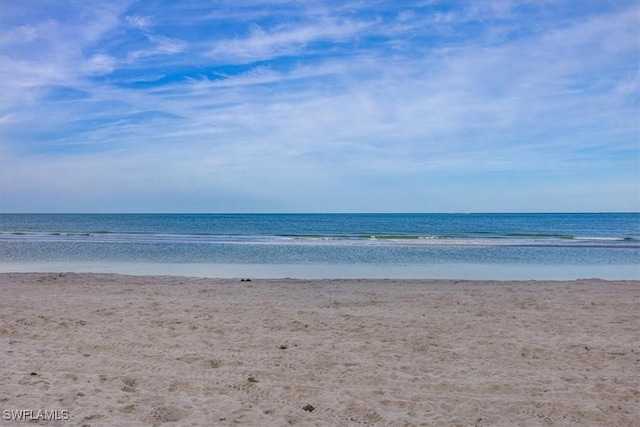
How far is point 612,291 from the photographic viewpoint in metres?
11.5

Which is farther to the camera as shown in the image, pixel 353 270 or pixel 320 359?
pixel 353 270

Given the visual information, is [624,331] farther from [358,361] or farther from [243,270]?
[243,270]

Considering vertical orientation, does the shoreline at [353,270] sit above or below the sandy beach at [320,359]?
below

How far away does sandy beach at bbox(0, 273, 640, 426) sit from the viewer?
4.51 metres

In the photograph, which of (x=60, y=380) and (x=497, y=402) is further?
(x=60, y=380)

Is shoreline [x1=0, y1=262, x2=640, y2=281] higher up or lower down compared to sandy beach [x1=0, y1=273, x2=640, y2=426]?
lower down

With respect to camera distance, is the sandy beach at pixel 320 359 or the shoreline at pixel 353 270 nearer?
the sandy beach at pixel 320 359

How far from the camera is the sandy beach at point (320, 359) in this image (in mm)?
4508

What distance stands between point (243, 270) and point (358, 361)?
1098 centimetres

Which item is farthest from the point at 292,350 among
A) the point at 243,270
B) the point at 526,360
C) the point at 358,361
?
the point at 243,270

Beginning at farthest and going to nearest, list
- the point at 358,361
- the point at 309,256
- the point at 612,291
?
the point at 309,256, the point at 612,291, the point at 358,361

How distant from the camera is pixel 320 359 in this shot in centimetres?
600

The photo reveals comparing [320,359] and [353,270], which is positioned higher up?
[320,359]

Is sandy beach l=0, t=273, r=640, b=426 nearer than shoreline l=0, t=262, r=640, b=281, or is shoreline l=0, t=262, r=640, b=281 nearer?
sandy beach l=0, t=273, r=640, b=426
